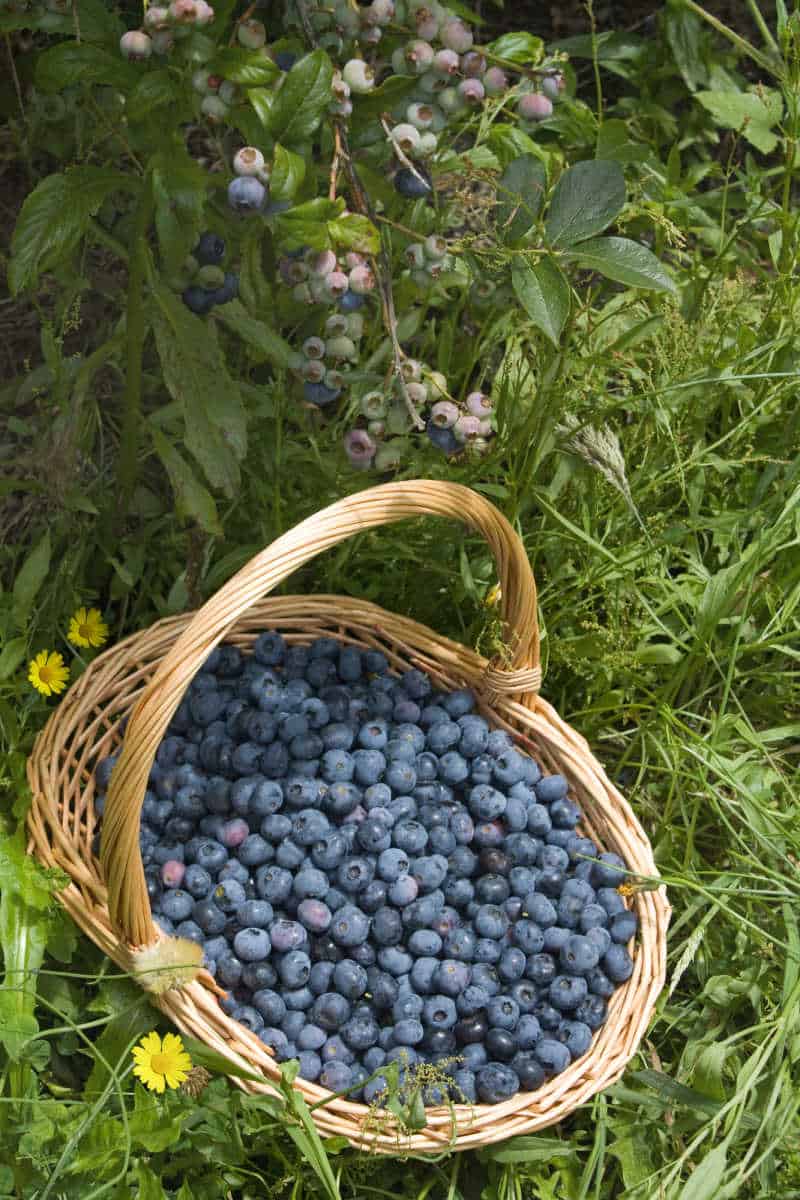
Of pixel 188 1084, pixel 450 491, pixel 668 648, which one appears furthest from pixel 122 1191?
pixel 668 648

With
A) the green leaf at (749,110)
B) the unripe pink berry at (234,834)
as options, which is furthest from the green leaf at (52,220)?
the green leaf at (749,110)

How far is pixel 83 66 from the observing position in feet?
4.70

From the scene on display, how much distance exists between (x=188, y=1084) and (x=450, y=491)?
80cm

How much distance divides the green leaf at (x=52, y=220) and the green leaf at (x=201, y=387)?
15 centimetres

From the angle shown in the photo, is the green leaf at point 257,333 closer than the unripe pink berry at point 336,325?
No

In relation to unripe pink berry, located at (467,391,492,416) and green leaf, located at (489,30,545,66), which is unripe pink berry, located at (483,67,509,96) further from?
unripe pink berry, located at (467,391,492,416)

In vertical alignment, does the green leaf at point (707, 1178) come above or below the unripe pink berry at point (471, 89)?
below

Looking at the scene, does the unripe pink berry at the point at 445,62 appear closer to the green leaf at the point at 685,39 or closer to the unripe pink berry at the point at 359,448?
the unripe pink berry at the point at 359,448

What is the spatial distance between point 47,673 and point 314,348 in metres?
0.62

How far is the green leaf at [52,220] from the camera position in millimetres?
1477

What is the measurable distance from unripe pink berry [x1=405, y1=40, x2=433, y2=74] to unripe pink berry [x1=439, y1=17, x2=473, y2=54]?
0.03m

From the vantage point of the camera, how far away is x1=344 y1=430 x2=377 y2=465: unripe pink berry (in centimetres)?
166

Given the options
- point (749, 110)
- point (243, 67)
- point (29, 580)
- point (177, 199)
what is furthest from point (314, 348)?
point (749, 110)

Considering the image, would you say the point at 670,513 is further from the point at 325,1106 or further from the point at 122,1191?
the point at 122,1191
